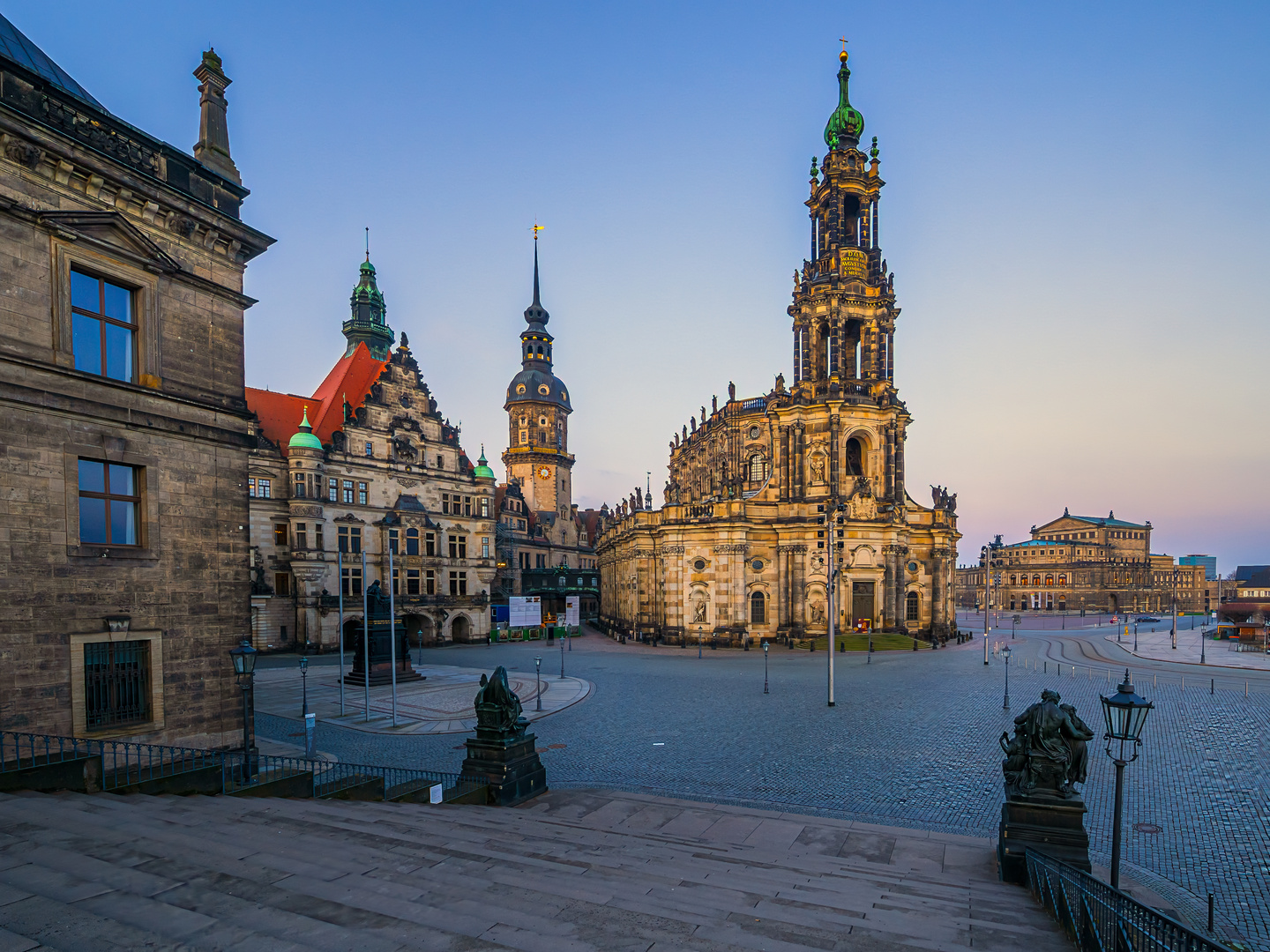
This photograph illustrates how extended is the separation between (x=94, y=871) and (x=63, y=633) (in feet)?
29.0

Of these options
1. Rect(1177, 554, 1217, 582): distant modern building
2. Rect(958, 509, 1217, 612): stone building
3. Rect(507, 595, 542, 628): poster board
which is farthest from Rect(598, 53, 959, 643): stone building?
Rect(1177, 554, 1217, 582): distant modern building

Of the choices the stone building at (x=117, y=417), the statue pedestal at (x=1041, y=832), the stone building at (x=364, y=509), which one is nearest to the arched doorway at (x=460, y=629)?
the stone building at (x=364, y=509)

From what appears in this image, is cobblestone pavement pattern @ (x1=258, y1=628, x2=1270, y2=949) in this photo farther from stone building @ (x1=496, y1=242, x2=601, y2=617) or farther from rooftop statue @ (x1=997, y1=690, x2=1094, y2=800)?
stone building @ (x1=496, y1=242, x2=601, y2=617)

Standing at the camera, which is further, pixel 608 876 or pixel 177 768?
pixel 177 768

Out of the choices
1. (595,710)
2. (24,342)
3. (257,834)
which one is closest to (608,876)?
(257,834)

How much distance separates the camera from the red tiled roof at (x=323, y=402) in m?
51.2

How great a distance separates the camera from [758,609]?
52.6 m

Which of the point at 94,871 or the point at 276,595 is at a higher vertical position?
the point at 94,871

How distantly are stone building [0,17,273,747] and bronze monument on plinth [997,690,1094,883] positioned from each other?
16.6 meters

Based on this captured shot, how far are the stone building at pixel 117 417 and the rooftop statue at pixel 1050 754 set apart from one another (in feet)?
54.9

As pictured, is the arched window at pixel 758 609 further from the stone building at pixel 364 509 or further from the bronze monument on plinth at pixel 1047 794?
the bronze monument on plinth at pixel 1047 794

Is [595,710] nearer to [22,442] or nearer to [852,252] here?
[22,442]

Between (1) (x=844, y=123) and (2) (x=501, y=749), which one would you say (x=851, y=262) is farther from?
(2) (x=501, y=749)

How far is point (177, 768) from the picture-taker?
12180mm
